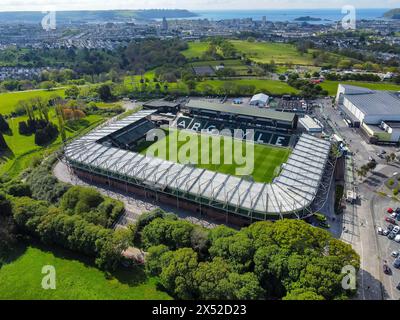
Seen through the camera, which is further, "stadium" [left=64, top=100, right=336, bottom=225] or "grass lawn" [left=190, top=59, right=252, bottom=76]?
"grass lawn" [left=190, top=59, right=252, bottom=76]

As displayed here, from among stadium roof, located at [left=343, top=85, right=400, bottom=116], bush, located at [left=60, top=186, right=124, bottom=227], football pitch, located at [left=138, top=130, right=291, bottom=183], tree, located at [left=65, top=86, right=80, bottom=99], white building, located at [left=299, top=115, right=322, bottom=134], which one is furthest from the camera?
tree, located at [left=65, top=86, right=80, bottom=99]

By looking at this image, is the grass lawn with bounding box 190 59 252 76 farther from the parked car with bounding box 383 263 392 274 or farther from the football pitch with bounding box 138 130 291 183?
the parked car with bounding box 383 263 392 274

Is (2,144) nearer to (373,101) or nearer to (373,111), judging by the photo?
(373,111)

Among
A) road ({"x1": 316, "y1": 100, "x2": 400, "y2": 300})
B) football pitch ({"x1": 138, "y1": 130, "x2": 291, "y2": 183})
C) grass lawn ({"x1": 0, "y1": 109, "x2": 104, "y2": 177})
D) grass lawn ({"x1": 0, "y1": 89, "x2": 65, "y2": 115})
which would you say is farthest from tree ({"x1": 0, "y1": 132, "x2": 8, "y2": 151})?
road ({"x1": 316, "y1": 100, "x2": 400, "y2": 300})

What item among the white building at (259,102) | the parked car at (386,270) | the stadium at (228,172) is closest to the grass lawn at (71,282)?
the stadium at (228,172)

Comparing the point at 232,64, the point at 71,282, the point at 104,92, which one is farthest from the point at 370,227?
the point at 232,64

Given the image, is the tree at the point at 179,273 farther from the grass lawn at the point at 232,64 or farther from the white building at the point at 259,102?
the grass lawn at the point at 232,64
